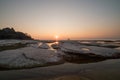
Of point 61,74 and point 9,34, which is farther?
point 9,34

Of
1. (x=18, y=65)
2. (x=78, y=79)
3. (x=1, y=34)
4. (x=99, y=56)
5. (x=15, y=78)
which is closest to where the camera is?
(x=78, y=79)

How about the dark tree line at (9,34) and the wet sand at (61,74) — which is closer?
the wet sand at (61,74)

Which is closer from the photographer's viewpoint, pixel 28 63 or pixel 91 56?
pixel 28 63

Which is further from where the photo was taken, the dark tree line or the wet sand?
the dark tree line

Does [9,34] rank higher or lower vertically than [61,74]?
higher

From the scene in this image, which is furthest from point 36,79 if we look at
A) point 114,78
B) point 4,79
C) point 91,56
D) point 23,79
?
point 91,56

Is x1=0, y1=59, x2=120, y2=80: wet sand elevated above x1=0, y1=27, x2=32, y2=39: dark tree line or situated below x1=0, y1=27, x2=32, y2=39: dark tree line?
below

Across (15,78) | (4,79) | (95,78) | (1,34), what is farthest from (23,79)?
(1,34)

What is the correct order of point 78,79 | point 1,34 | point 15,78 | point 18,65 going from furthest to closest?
point 1,34
point 18,65
point 15,78
point 78,79

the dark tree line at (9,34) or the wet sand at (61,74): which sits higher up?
the dark tree line at (9,34)

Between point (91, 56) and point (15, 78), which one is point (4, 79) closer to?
point (15, 78)

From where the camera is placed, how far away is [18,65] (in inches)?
375

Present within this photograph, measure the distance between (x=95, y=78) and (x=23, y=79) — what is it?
→ 4.22 metres

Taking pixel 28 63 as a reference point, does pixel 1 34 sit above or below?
above
